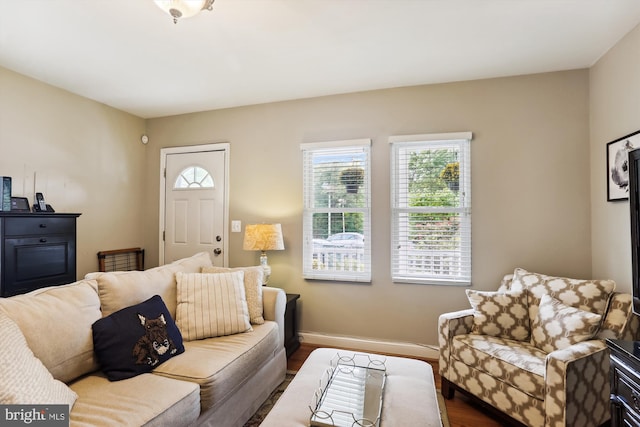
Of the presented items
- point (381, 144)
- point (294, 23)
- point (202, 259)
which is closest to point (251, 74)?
point (294, 23)

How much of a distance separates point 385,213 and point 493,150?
43.2 inches

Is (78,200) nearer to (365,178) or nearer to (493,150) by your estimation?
(365,178)

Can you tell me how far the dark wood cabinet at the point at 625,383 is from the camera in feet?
3.82

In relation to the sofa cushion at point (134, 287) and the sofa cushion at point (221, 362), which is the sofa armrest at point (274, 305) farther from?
the sofa cushion at point (134, 287)

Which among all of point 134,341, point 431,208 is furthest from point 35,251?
point 431,208

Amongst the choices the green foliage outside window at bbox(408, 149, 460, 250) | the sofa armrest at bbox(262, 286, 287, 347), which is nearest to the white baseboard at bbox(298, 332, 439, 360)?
the sofa armrest at bbox(262, 286, 287, 347)

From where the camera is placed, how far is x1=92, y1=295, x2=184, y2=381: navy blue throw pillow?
1543 millimetres

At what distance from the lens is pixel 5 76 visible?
2.51m

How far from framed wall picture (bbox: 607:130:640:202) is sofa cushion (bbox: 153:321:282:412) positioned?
2667 millimetres

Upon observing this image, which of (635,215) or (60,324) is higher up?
(635,215)

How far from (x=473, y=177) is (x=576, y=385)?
1.69m

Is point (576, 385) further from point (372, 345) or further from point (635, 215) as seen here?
point (372, 345)

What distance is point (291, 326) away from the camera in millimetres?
2879

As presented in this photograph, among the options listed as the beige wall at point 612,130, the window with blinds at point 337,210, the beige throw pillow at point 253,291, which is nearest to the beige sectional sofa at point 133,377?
the beige throw pillow at point 253,291
